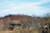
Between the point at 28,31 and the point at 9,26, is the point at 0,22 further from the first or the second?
the point at 28,31

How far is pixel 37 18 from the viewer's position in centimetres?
216

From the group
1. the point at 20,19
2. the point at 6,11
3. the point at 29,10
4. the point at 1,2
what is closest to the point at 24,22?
the point at 20,19

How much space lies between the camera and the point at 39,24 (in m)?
2.13

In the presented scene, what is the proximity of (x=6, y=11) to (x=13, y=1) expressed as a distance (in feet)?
0.91

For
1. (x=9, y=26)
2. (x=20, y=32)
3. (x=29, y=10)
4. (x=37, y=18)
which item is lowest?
(x=20, y=32)

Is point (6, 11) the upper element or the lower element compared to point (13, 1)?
lower

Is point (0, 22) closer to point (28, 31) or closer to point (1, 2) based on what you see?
point (1, 2)

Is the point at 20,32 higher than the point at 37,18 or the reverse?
the reverse

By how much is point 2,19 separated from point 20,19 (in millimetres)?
401

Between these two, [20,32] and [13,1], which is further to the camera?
[13,1]

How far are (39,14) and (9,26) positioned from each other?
0.72 metres

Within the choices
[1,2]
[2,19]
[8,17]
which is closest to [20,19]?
[8,17]

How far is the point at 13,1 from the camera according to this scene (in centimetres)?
222

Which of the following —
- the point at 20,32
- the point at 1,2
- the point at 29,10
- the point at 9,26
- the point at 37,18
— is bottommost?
the point at 20,32
